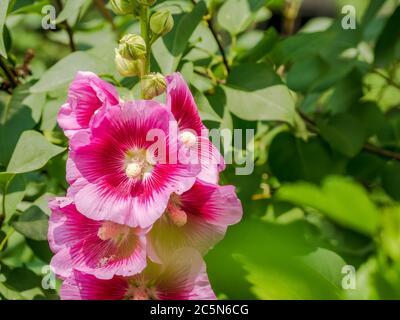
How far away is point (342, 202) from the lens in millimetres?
225

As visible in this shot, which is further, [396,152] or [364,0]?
[364,0]

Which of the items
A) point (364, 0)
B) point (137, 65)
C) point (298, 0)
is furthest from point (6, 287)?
point (298, 0)

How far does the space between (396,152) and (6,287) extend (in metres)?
0.77

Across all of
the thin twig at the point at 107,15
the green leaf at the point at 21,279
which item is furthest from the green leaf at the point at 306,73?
the green leaf at the point at 21,279

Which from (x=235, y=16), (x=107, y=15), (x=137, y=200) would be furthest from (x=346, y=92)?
(x=137, y=200)

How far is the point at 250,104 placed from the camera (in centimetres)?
87

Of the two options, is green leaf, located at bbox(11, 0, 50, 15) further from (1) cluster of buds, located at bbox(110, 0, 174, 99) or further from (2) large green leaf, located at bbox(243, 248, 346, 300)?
(2) large green leaf, located at bbox(243, 248, 346, 300)

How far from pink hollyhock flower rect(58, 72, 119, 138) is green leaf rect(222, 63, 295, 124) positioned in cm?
24

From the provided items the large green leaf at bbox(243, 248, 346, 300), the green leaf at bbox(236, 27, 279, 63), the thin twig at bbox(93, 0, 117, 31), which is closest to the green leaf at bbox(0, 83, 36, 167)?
the green leaf at bbox(236, 27, 279, 63)

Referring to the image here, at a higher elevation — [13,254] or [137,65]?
[137,65]

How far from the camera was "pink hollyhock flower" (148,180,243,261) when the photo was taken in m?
0.63

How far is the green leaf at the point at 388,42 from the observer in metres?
1.08
